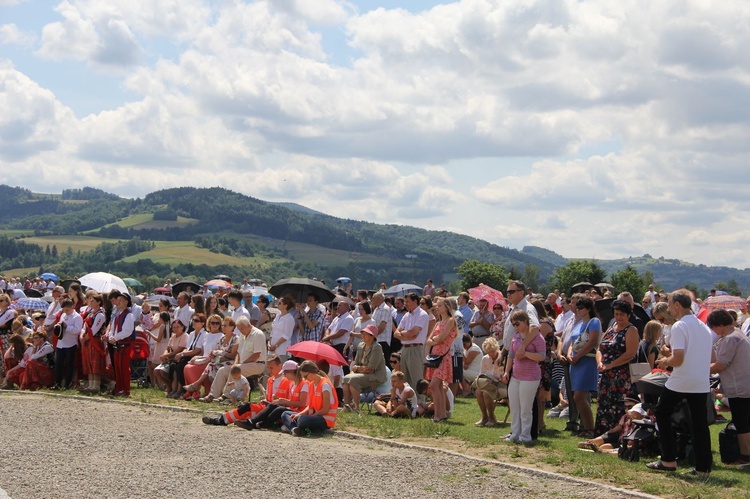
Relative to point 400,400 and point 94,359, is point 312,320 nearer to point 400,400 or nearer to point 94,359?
point 400,400

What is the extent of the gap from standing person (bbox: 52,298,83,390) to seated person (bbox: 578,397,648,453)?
9.75 meters

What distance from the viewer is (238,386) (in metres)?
14.5

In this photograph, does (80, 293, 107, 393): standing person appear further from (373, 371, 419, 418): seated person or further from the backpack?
the backpack

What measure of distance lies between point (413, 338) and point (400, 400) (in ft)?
3.42

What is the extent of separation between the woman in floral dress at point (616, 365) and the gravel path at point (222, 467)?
6.83 ft

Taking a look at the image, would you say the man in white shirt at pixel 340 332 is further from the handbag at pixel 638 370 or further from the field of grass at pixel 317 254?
the field of grass at pixel 317 254

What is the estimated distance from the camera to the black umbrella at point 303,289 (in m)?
16.6

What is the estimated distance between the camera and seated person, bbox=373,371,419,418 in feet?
42.4

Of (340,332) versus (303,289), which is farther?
(303,289)

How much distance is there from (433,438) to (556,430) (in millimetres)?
2024

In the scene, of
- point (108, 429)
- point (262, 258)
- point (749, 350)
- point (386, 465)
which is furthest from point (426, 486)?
point (262, 258)

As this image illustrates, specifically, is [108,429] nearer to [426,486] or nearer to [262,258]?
[426,486]

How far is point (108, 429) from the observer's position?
1110 cm

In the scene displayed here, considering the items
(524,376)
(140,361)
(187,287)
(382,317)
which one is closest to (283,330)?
(382,317)
